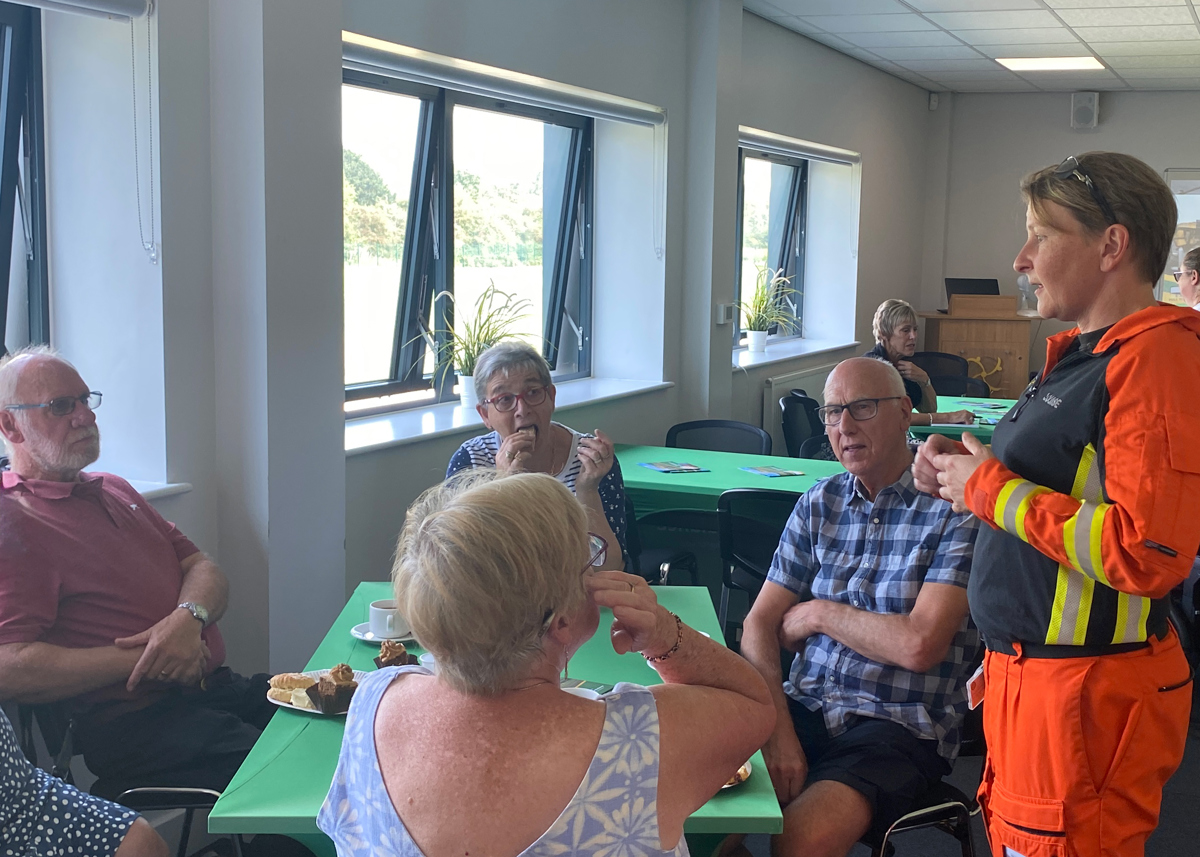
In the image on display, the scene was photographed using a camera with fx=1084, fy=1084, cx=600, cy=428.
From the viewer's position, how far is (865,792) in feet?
7.11

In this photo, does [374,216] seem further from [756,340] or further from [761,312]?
[761,312]

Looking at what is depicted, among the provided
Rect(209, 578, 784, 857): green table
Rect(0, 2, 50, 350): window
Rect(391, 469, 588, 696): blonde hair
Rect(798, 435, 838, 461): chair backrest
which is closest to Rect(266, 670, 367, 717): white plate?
Rect(209, 578, 784, 857): green table

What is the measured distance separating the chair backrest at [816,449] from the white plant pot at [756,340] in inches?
81.9

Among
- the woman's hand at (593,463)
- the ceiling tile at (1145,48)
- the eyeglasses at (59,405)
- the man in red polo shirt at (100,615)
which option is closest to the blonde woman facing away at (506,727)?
the man in red polo shirt at (100,615)

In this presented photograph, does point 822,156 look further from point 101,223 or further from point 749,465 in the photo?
point 101,223

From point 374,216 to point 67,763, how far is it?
2.75 metres

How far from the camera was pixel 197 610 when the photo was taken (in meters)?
2.67

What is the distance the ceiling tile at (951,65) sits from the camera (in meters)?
8.34

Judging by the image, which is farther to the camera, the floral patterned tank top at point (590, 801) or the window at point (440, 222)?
the window at point (440, 222)

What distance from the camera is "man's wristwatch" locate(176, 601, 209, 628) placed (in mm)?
2648

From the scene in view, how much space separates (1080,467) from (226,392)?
2.44 m

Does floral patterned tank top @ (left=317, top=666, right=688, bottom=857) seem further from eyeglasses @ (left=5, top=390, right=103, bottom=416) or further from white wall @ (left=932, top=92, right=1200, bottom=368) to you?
white wall @ (left=932, top=92, right=1200, bottom=368)

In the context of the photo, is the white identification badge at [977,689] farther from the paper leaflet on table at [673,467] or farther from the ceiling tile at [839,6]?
the ceiling tile at [839,6]

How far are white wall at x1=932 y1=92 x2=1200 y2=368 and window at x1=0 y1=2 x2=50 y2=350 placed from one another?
8.55 metres
